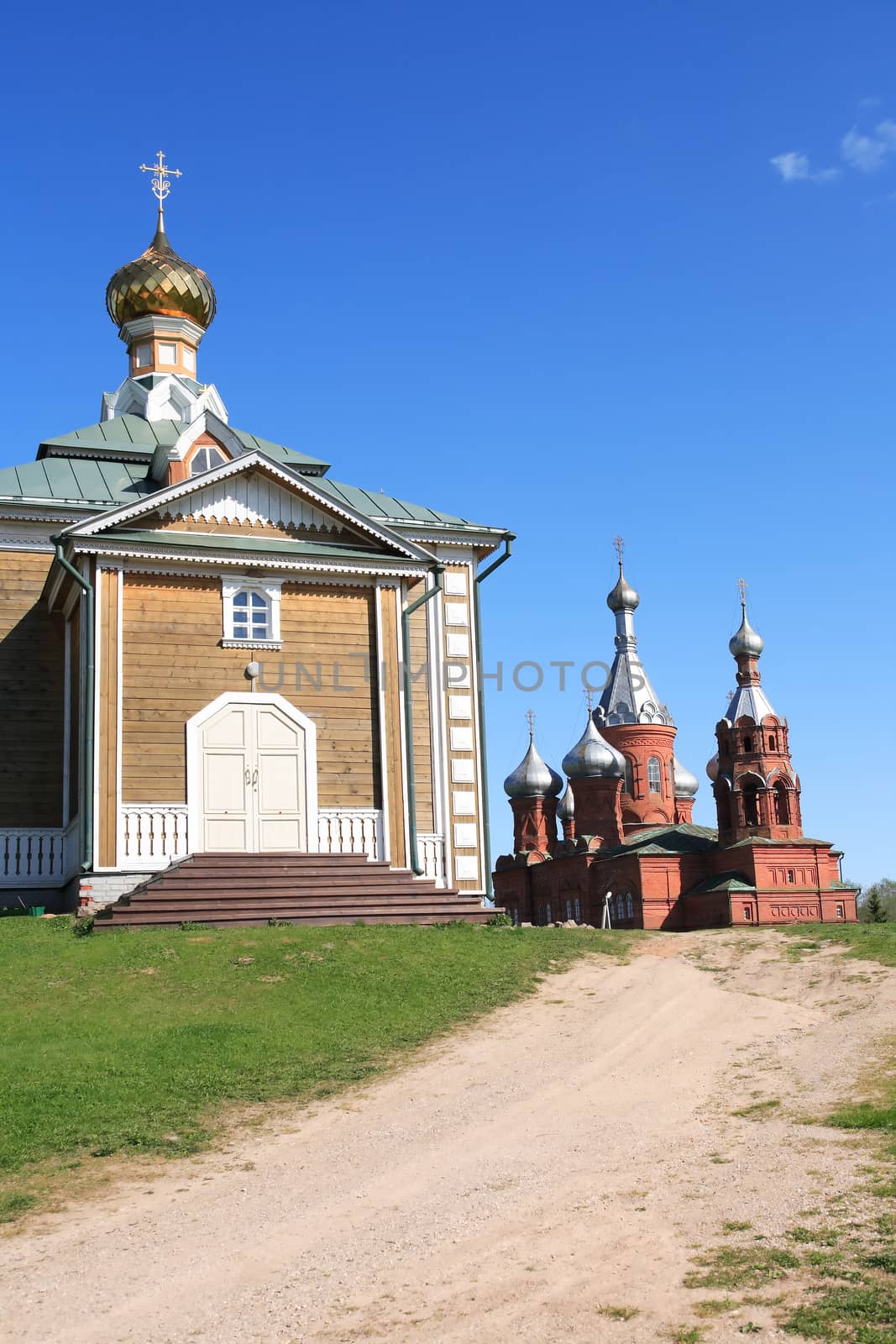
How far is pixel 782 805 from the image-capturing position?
45.1 m

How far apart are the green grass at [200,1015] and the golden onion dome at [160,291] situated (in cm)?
1594

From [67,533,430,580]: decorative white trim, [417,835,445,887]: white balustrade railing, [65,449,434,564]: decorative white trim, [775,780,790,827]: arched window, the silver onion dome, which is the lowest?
[417,835,445,887]: white balustrade railing

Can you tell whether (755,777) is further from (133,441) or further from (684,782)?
(133,441)

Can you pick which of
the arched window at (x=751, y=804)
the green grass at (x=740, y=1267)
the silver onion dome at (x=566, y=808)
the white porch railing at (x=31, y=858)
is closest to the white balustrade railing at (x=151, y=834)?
the white porch railing at (x=31, y=858)

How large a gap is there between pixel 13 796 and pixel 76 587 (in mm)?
3543

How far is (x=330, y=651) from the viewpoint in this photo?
823 inches

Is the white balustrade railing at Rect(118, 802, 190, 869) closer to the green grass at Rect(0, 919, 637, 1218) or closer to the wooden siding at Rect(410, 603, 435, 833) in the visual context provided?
the green grass at Rect(0, 919, 637, 1218)

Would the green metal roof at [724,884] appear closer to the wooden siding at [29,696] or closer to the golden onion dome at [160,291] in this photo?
the golden onion dome at [160,291]

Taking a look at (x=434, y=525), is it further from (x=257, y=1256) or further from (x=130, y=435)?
(x=257, y=1256)

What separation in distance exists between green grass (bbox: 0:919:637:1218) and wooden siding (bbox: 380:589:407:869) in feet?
8.16

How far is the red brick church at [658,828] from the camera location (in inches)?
1711

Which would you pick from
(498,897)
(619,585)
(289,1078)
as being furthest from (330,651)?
(619,585)

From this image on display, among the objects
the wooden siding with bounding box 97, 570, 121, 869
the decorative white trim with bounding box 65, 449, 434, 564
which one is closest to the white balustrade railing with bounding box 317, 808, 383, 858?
the wooden siding with bounding box 97, 570, 121, 869

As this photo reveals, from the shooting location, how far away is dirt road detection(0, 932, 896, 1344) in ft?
22.0
